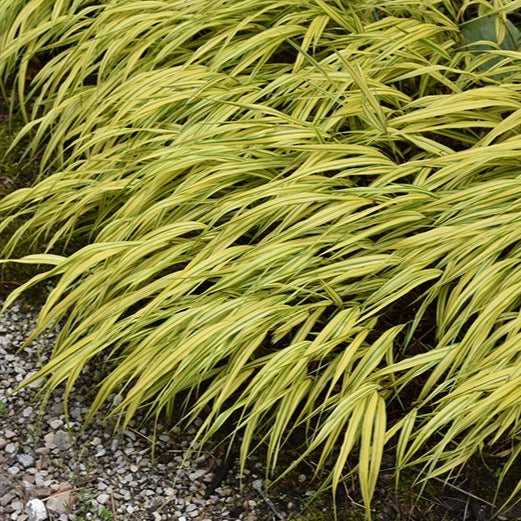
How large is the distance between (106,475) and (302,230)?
2.26 feet

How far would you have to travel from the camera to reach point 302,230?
2.14 meters

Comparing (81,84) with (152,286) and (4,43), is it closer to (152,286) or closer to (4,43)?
(4,43)

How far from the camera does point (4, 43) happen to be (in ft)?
10.0

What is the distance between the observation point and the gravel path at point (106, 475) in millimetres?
2104

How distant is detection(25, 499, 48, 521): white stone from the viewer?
207 cm

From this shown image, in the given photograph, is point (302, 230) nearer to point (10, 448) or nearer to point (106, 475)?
point (106, 475)

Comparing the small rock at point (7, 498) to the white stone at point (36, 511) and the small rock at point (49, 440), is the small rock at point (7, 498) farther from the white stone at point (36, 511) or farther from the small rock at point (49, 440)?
the small rock at point (49, 440)

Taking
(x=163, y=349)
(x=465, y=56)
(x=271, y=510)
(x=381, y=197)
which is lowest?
(x=271, y=510)

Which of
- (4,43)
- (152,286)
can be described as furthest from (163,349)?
(4,43)

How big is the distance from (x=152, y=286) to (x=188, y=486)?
17.6 inches

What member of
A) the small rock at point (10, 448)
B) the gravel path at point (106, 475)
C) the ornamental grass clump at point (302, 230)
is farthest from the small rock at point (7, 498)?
the ornamental grass clump at point (302, 230)

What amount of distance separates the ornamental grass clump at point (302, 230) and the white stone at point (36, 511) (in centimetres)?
23

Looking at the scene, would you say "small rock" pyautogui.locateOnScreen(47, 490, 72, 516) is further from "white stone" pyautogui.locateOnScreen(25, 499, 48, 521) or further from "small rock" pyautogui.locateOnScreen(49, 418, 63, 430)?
"small rock" pyautogui.locateOnScreen(49, 418, 63, 430)

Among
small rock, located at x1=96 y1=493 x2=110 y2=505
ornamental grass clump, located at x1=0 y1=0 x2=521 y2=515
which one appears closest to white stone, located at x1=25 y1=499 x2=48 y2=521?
small rock, located at x1=96 y1=493 x2=110 y2=505
